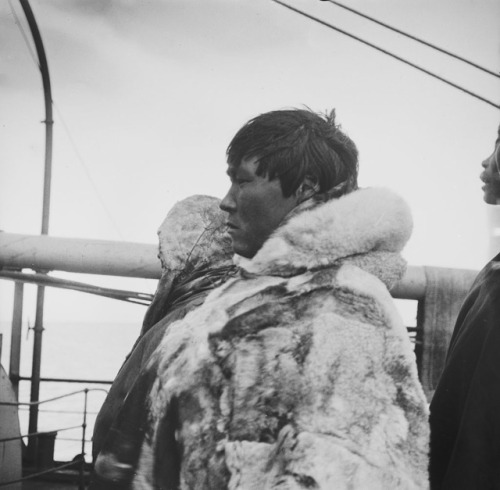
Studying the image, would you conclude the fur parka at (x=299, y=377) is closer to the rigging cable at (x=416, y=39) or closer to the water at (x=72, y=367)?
the rigging cable at (x=416, y=39)

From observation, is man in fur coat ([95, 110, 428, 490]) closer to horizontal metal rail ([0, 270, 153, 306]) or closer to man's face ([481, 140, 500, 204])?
man's face ([481, 140, 500, 204])

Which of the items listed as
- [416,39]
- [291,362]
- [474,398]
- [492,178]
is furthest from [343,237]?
[416,39]

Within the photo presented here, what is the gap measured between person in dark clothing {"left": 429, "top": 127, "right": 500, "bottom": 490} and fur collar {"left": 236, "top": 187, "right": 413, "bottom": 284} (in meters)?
0.40

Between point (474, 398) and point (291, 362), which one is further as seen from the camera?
point (474, 398)

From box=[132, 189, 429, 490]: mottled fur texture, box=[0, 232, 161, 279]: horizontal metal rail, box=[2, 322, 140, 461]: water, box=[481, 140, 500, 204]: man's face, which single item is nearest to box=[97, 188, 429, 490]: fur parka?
box=[132, 189, 429, 490]: mottled fur texture

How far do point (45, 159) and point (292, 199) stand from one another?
172 inches

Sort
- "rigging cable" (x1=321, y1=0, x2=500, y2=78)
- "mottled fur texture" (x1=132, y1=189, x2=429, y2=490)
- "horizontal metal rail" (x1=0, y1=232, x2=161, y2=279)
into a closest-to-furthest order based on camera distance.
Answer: "mottled fur texture" (x1=132, y1=189, x2=429, y2=490), "rigging cable" (x1=321, y1=0, x2=500, y2=78), "horizontal metal rail" (x1=0, y1=232, x2=161, y2=279)

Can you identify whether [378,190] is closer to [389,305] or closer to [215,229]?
[389,305]

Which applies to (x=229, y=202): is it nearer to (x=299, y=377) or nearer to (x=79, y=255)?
(x=299, y=377)

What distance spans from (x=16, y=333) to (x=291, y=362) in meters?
4.13

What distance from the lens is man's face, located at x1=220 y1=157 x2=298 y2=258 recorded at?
161 cm

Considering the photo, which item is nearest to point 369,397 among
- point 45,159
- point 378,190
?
point 378,190

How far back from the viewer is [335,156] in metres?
1.65

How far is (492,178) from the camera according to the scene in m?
2.06
